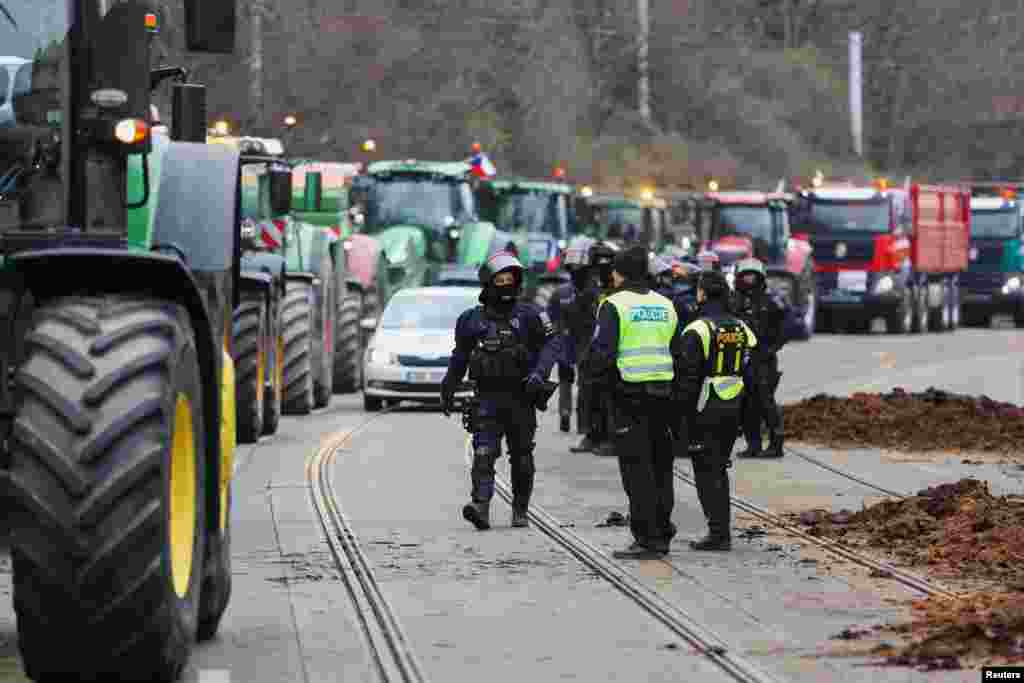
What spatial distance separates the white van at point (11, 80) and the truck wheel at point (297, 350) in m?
17.5

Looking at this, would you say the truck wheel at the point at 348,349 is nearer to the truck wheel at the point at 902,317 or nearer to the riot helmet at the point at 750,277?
the riot helmet at the point at 750,277

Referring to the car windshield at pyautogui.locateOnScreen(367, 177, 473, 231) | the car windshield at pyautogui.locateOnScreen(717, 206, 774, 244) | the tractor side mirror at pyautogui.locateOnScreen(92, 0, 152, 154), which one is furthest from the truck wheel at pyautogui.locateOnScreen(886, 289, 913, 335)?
the tractor side mirror at pyautogui.locateOnScreen(92, 0, 152, 154)

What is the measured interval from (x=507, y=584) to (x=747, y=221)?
41749mm

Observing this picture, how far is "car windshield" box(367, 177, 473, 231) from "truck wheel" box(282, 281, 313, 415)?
12.6 m

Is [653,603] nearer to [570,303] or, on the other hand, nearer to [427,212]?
[570,303]

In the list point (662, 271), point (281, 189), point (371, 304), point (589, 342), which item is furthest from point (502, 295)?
point (371, 304)

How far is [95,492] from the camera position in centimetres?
824

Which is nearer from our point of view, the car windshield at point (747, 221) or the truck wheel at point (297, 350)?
the truck wheel at point (297, 350)

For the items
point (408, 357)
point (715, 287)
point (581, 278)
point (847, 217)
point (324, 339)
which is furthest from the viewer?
point (847, 217)

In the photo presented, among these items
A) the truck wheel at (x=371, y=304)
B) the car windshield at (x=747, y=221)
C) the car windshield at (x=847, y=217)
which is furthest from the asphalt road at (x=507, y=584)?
the car windshield at (x=847, y=217)

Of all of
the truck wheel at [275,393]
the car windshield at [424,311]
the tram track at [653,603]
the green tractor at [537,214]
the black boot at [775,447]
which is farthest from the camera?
the green tractor at [537,214]


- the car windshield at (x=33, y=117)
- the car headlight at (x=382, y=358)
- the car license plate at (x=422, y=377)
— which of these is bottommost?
the car license plate at (x=422, y=377)

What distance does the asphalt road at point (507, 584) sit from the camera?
10727 mm

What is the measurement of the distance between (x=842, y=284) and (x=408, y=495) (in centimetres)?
3688
